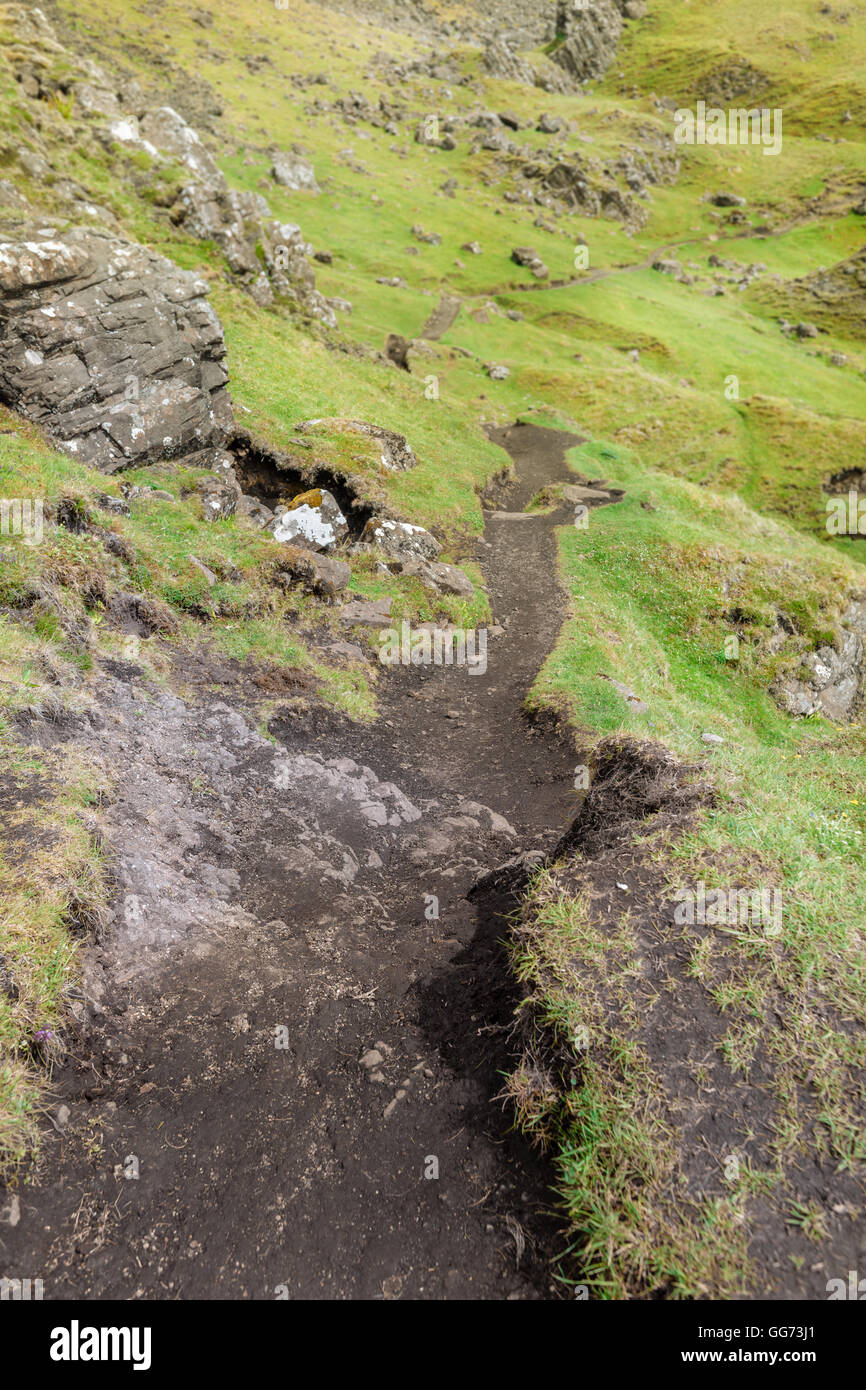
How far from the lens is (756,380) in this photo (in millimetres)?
62531

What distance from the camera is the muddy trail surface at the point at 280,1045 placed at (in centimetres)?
524

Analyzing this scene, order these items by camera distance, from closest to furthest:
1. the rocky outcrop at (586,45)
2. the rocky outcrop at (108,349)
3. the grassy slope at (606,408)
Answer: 1. the grassy slope at (606,408)
2. the rocky outcrop at (108,349)
3. the rocky outcrop at (586,45)

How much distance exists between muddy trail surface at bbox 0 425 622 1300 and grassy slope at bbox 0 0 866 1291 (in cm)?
82

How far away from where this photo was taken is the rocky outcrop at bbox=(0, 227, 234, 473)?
17.6 m

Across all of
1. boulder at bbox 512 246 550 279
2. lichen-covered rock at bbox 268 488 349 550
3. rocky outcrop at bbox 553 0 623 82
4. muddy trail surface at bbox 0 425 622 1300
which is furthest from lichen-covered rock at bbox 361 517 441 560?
rocky outcrop at bbox 553 0 623 82

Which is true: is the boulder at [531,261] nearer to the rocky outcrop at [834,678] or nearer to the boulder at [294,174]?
the boulder at [294,174]

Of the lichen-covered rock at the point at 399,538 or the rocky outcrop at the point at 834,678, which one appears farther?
the rocky outcrop at the point at 834,678

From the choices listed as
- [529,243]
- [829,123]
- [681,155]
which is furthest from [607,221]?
[829,123]

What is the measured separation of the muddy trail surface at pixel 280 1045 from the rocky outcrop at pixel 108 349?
10931 mm

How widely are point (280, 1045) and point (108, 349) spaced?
2056 centimetres

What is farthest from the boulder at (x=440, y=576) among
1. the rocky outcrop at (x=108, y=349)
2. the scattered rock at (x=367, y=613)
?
the rocky outcrop at (x=108, y=349)

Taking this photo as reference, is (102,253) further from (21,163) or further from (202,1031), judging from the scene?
(202,1031)

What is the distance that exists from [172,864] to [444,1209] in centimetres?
553

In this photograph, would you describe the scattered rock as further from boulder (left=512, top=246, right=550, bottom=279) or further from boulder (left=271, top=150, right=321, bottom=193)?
boulder (left=271, top=150, right=321, bottom=193)
